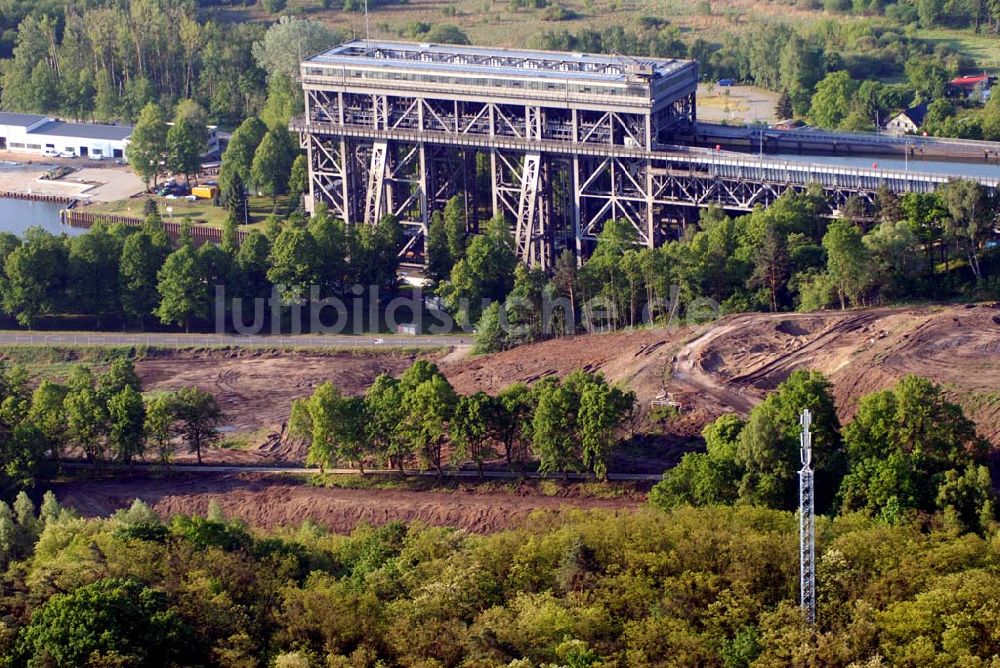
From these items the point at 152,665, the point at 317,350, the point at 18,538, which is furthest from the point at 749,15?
the point at 152,665

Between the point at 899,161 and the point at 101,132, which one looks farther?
the point at 101,132

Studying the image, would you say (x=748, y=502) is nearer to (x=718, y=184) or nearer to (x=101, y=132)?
(x=718, y=184)

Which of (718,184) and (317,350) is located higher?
(718,184)

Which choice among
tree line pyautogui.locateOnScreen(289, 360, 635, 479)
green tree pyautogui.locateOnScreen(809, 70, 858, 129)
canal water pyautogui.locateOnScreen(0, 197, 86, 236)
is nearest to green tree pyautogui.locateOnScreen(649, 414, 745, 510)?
tree line pyautogui.locateOnScreen(289, 360, 635, 479)

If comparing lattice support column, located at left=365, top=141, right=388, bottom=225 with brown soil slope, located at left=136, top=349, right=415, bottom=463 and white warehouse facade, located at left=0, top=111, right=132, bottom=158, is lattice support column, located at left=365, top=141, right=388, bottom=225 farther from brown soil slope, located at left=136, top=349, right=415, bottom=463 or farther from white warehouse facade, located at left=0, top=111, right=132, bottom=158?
white warehouse facade, located at left=0, top=111, right=132, bottom=158

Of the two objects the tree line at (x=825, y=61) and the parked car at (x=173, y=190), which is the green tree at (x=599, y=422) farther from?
the parked car at (x=173, y=190)

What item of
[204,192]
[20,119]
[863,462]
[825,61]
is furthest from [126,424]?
[825,61]

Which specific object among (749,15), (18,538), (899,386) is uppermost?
(749,15)
